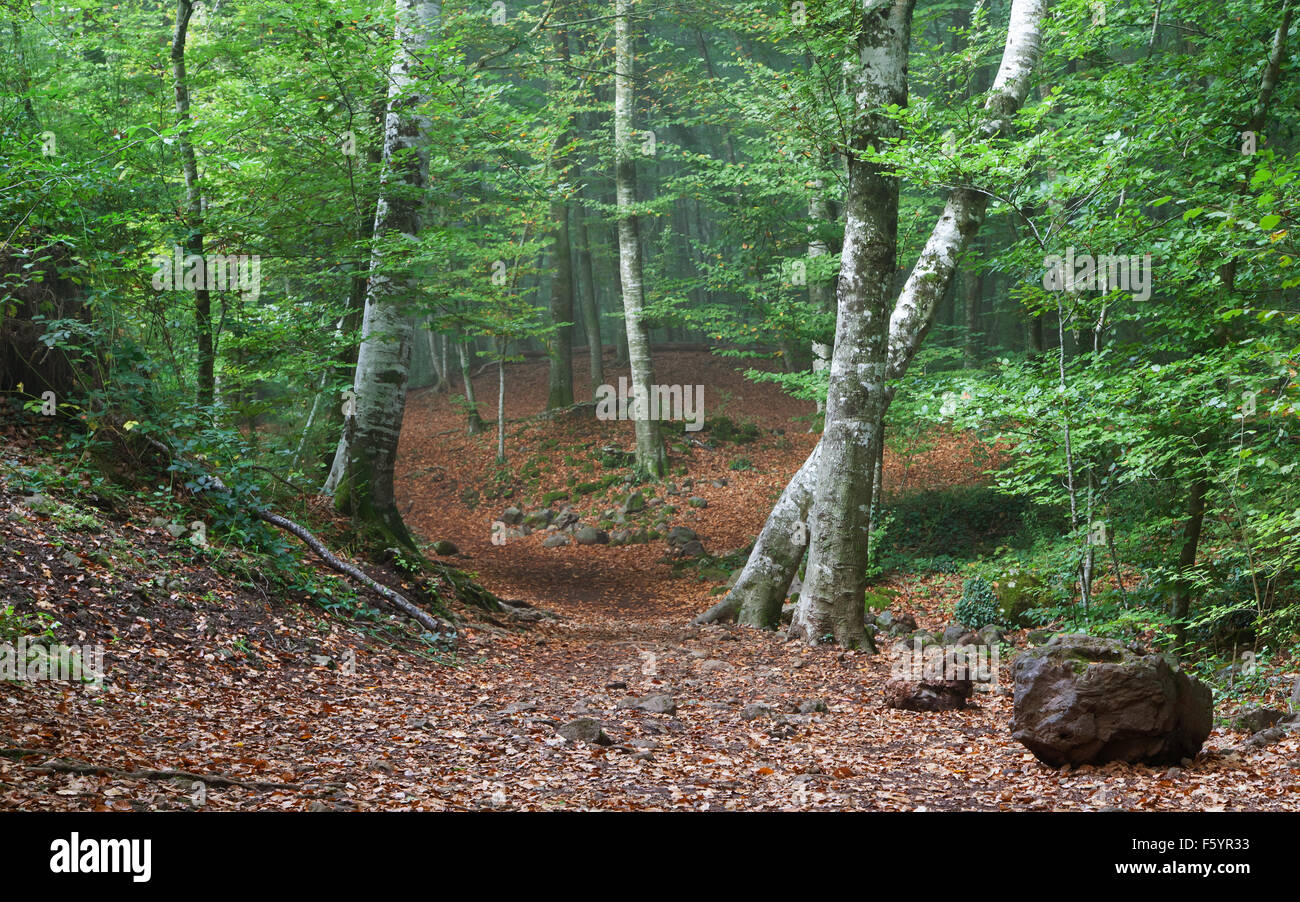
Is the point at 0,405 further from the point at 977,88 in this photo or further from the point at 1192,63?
the point at 977,88

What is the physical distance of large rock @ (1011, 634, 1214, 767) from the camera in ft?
13.8

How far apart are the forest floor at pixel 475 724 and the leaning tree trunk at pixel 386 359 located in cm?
192

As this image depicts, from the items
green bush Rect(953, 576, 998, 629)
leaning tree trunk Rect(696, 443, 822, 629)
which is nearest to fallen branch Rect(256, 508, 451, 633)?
leaning tree trunk Rect(696, 443, 822, 629)

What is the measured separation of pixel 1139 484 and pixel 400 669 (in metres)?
6.71

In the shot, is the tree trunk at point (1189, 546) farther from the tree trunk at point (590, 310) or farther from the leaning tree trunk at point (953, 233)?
the tree trunk at point (590, 310)

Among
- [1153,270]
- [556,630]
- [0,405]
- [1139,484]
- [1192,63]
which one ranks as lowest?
[556,630]

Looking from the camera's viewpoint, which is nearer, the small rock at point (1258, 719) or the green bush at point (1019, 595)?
the small rock at point (1258, 719)

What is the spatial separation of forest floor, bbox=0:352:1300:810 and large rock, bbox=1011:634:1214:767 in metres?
0.10

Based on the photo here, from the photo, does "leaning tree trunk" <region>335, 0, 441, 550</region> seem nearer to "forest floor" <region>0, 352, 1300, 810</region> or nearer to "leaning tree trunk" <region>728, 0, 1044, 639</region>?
"forest floor" <region>0, 352, 1300, 810</region>

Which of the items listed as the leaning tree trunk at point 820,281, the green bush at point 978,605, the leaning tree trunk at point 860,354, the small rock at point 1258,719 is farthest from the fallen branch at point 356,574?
the leaning tree trunk at point 820,281

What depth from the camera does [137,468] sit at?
6.67 metres

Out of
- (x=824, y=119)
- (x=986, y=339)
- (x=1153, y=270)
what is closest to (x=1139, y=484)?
(x=1153, y=270)

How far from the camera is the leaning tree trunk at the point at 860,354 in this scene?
7.71m

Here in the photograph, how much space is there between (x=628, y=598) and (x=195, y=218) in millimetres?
7426
